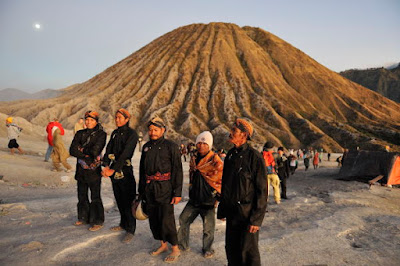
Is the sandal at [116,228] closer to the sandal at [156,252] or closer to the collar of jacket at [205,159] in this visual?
the sandal at [156,252]

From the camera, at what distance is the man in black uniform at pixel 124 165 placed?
13.3 feet

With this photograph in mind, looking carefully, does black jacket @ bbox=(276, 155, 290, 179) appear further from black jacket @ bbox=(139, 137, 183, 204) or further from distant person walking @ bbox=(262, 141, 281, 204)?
black jacket @ bbox=(139, 137, 183, 204)

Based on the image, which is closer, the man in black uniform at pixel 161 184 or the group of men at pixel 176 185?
the group of men at pixel 176 185

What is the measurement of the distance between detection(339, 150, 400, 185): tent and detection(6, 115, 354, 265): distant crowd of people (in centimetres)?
1019

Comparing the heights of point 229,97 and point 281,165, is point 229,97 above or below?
above

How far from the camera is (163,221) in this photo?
360cm

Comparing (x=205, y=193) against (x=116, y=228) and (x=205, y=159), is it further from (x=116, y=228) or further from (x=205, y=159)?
(x=116, y=228)

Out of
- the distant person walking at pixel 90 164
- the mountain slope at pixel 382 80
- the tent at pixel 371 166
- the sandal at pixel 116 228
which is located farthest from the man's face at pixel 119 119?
the mountain slope at pixel 382 80

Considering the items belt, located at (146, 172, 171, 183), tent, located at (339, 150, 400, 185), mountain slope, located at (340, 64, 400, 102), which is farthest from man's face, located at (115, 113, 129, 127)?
mountain slope, located at (340, 64, 400, 102)

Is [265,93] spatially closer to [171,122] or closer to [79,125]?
[171,122]

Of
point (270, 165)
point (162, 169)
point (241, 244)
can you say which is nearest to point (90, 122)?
point (162, 169)

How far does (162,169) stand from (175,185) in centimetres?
30

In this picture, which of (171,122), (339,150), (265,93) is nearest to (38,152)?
(171,122)

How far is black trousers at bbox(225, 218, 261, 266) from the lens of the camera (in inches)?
114
